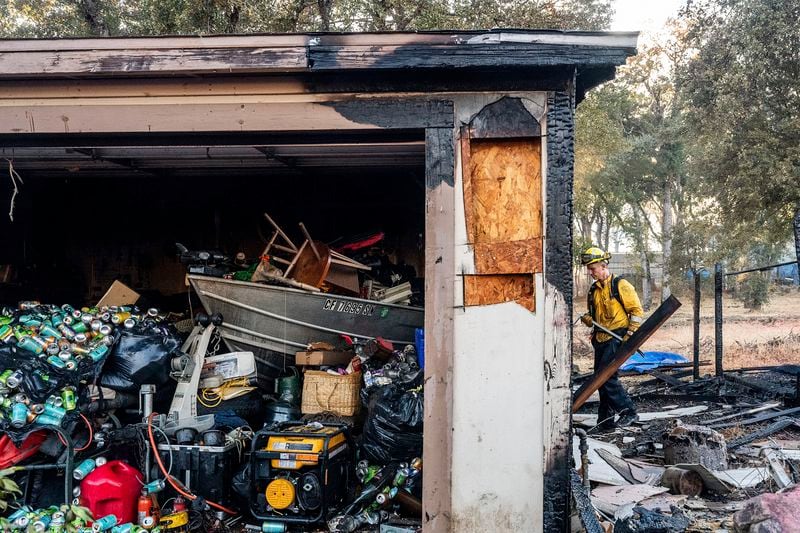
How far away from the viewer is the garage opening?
196 inches

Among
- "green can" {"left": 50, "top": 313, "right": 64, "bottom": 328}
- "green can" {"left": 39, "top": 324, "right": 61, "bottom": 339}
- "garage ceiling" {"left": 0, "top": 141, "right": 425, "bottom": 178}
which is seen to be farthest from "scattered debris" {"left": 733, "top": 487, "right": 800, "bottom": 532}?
"green can" {"left": 50, "top": 313, "right": 64, "bottom": 328}

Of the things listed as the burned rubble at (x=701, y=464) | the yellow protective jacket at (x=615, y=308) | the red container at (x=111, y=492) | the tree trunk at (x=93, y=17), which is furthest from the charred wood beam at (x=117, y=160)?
the tree trunk at (x=93, y=17)

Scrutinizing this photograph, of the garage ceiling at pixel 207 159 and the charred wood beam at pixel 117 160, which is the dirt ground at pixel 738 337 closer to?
the garage ceiling at pixel 207 159

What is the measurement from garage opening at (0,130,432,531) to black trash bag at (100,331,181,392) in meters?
0.03

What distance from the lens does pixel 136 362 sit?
18.4 feet

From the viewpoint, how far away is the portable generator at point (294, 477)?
4.84m

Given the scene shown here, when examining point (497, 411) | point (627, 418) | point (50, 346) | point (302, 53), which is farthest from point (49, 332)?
point (627, 418)

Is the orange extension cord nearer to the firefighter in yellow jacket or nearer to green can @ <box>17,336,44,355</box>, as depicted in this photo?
green can @ <box>17,336,44,355</box>

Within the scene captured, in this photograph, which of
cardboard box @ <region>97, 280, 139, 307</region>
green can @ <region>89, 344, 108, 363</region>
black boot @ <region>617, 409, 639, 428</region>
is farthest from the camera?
black boot @ <region>617, 409, 639, 428</region>

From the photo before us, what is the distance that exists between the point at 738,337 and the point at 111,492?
16572 millimetres

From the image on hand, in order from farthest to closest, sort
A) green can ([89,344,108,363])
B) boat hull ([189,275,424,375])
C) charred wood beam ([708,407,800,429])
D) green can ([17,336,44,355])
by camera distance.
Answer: charred wood beam ([708,407,800,429]), boat hull ([189,275,424,375]), green can ([89,344,108,363]), green can ([17,336,44,355])

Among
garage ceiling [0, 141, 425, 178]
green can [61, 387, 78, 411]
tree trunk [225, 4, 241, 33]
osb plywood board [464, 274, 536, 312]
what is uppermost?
tree trunk [225, 4, 241, 33]

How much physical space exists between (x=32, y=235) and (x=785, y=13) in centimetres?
1474

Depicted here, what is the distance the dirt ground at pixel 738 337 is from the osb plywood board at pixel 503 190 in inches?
320
